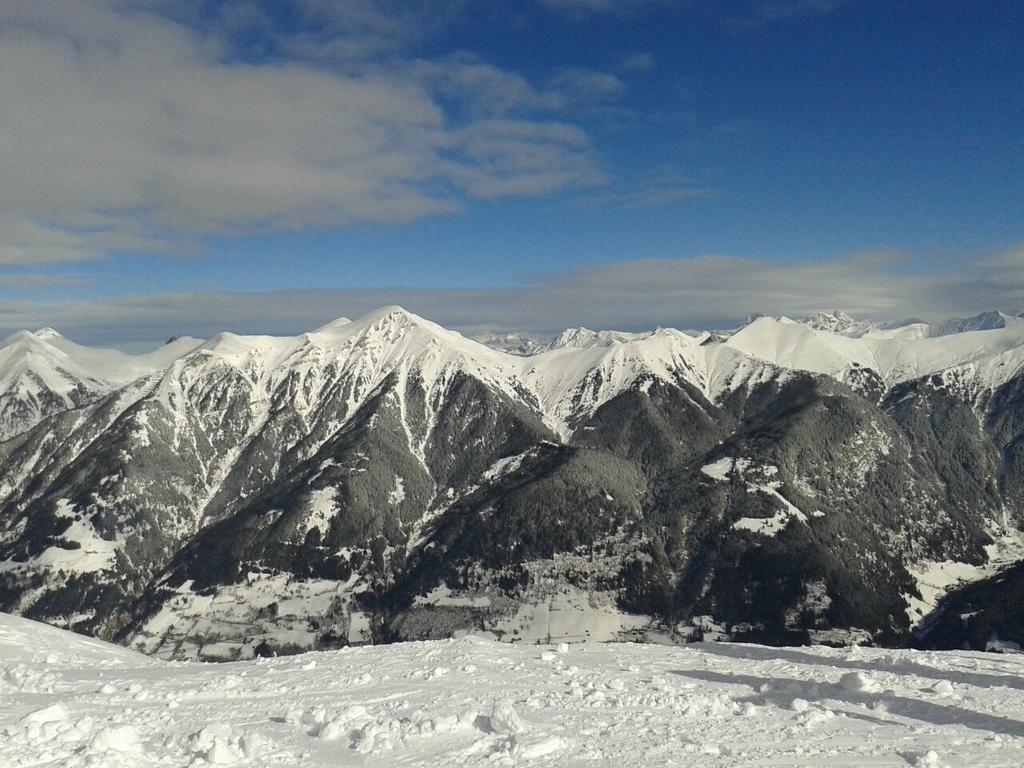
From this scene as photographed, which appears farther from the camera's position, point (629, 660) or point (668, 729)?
point (629, 660)

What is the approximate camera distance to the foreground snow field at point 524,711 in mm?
22562

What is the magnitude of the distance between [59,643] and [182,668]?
2061cm

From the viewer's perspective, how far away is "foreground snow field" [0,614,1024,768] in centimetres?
2256

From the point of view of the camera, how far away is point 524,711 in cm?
2720

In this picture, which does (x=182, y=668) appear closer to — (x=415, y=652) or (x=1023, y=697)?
(x=415, y=652)

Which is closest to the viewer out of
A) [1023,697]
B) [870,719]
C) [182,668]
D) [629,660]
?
[870,719]

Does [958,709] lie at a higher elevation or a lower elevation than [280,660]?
higher

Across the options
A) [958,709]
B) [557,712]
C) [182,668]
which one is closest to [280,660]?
[182,668]

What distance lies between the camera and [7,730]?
2388 centimetres

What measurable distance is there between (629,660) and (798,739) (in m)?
14.7

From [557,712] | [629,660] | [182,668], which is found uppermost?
[557,712]

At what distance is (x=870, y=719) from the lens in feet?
85.7

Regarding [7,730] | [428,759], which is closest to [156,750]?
[7,730]

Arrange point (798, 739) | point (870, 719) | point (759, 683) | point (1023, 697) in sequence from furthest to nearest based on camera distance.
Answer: point (759, 683), point (1023, 697), point (870, 719), point (798, 739)
